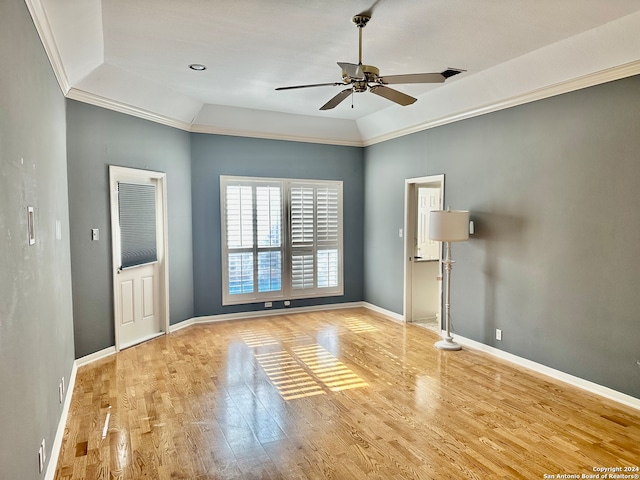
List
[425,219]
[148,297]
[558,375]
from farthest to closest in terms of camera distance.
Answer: [425,219]
[148,297]
[558,375]

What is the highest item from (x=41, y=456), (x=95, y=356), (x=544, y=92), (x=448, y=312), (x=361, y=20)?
(x=361, y=20)

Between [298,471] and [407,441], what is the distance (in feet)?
2.66

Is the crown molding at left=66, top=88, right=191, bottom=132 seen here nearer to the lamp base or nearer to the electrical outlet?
the electrical outlet

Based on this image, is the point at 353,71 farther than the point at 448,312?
No

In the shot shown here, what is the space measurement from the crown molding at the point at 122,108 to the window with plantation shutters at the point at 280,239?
98 cm

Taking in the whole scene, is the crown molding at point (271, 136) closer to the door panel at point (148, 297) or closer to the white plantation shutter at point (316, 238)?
the white plantation shutter at point (316, 238)

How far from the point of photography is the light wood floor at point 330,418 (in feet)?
8.82

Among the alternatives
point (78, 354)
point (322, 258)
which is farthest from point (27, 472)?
point (322, 258)

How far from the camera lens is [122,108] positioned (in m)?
4.85

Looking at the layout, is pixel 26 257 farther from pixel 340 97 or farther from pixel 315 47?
pixel 315 47

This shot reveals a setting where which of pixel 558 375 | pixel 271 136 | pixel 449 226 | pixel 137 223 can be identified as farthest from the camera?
pixel 271 136

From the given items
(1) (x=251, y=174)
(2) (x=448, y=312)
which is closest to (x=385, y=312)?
(2) (x=448, y=312)

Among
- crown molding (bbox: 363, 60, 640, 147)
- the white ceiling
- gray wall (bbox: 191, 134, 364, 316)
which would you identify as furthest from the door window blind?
crown molding (bbox: 363, 60, 640, 147)

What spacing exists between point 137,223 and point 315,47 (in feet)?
9.66
